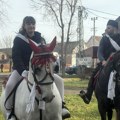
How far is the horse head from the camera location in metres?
5.91

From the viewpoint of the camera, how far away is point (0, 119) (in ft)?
38.1

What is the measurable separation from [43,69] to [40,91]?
349 millimetres

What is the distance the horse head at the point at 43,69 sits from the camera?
5.91 meters

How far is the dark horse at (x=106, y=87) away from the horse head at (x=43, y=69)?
263 cm

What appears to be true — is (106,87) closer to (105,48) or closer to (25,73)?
(105,48)

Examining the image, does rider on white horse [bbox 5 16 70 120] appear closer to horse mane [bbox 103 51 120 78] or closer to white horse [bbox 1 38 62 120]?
white horse [bbox 1 38 62 120]

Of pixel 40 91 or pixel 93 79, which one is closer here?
pixel 40 91

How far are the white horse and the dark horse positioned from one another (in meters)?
2.29

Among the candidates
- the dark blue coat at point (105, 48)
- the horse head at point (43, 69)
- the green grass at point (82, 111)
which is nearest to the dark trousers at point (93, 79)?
the dark blue coat at point (105, 48)

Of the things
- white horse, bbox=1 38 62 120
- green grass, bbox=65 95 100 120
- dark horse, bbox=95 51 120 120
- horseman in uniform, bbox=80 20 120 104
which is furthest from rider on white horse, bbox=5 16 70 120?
green grass, bbox=65 95 100 120

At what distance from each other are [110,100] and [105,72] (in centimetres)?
66

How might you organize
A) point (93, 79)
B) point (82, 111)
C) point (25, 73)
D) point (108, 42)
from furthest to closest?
1. point (82, 111)
2. point (93, 79)
3. point (108, 42)
4. point (25, 73)

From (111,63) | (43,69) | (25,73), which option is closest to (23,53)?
(25,73)

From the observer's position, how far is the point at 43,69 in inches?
237
